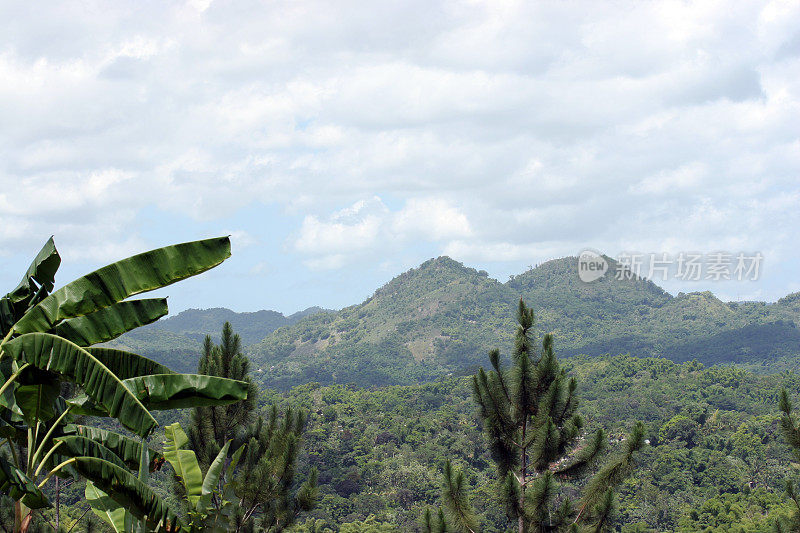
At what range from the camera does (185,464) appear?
21.7 ft

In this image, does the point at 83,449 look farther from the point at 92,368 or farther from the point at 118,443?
the point at 92,368

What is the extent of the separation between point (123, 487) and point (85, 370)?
1.05m

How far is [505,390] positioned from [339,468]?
46303mm

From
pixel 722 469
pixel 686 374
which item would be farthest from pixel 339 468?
pixel 686 374

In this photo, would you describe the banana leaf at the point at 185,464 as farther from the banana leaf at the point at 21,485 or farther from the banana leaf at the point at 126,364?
the banana leaf at the point at 21,485

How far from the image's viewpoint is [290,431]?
11.6 m

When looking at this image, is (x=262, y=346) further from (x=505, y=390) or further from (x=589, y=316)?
(x=505, y=390)

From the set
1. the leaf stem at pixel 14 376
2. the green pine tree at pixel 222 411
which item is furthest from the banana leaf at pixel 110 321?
the green pine tree at pixel 222 411

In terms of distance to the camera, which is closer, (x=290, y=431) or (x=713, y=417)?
(x=290, y=431)

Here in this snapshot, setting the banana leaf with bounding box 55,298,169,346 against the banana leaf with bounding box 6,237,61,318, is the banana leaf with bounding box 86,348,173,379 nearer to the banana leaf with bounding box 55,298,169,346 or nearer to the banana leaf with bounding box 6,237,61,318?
the banana leaf with bounding box 55,298,169,346

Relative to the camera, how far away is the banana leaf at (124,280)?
4.95 metres

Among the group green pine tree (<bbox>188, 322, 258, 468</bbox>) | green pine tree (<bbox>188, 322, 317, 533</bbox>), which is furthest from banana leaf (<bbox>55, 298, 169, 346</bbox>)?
green pine tree (<bbox>188, 322, 258, 468</bbox>)

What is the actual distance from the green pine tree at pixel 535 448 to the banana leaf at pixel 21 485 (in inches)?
200

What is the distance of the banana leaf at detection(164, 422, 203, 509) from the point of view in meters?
6.59
